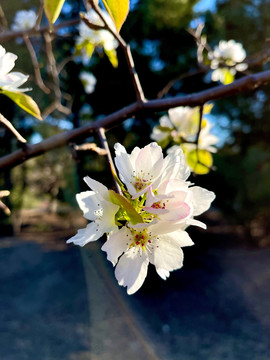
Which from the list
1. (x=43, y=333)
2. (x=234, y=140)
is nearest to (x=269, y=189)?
(x=234, y=140)

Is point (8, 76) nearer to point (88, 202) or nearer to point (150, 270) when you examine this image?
point (88, 202)

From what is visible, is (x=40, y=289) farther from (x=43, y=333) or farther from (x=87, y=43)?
(x=87, y=43)

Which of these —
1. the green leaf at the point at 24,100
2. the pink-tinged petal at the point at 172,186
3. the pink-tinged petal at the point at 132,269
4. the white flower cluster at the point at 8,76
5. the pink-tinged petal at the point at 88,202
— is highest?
the white flower cluster at the point at 8,76

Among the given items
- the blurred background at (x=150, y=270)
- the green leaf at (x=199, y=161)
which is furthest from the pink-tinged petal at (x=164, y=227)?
the blurred background at (x=150, y=270)

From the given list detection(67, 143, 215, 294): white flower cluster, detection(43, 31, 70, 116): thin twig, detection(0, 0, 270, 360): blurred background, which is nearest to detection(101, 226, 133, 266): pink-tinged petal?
detection(67, 143, 215, 294): white flower cluster

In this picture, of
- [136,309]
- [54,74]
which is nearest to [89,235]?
[54,74]

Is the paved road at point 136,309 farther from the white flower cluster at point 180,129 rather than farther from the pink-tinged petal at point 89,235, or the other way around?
the pink-tinged petal at point 89,235

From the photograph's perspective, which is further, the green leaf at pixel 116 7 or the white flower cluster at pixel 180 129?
the white flower cluster at pixel 180 129
